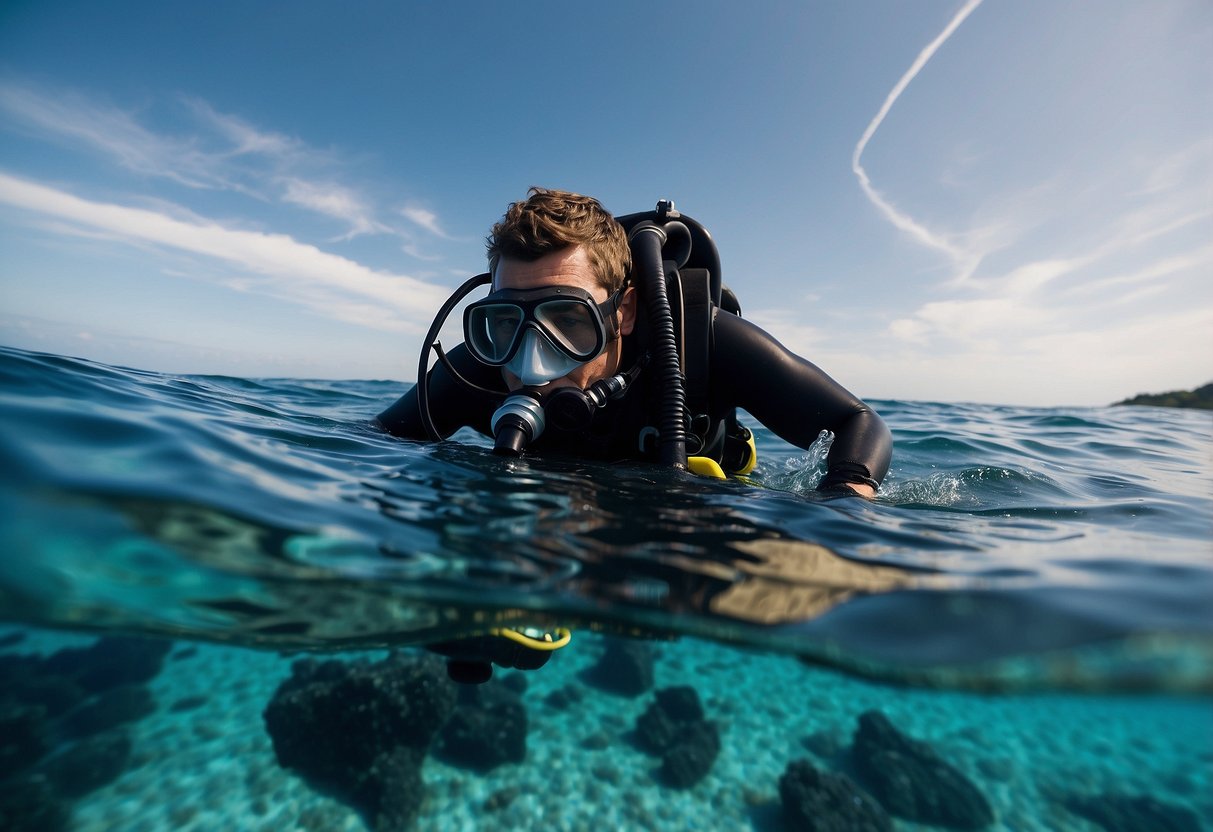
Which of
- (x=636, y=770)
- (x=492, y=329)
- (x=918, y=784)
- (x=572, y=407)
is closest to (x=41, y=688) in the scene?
(x=636, y=770)

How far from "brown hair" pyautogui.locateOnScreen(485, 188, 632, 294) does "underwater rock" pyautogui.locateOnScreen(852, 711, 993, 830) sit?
473 centimetres

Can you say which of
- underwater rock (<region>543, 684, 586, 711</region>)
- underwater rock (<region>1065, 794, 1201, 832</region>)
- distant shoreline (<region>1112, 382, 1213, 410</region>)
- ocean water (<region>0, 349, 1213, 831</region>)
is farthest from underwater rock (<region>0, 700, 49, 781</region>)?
distant shoreline (<region>1112, 382, 1213, 410</region>)

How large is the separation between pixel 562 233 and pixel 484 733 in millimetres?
4736

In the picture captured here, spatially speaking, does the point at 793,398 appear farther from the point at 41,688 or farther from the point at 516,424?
the point at 41,688

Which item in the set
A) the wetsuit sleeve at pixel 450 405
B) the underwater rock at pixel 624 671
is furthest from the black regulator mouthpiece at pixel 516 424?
the underwater rock at pixel 624 671

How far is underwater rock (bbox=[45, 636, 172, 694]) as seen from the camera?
5984 mm

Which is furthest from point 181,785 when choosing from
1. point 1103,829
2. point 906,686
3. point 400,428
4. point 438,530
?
point 1103,829

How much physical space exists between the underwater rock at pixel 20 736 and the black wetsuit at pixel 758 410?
6.07m

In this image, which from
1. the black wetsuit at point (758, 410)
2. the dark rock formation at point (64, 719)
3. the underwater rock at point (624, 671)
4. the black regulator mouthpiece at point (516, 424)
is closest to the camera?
the black regulator mouthpiece at point (516, 424)

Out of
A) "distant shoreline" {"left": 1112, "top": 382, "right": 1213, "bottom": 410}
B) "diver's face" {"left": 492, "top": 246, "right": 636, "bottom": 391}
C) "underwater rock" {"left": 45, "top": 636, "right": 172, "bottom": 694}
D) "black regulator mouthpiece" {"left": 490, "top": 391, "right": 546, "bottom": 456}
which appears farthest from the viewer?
"distant shoreline" {"left": 1112, "top": 382, "right": 1213, "bottom": 410}

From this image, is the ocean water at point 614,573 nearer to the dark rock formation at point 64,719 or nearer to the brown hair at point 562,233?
the dark rock formation at point 64,719

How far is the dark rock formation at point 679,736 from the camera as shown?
14.3ft

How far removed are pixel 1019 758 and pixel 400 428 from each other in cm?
567

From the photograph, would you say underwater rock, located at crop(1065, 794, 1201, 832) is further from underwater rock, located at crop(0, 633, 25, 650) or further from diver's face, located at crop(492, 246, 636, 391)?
underwater rock, located at crop(0, 633, 25, 650)
